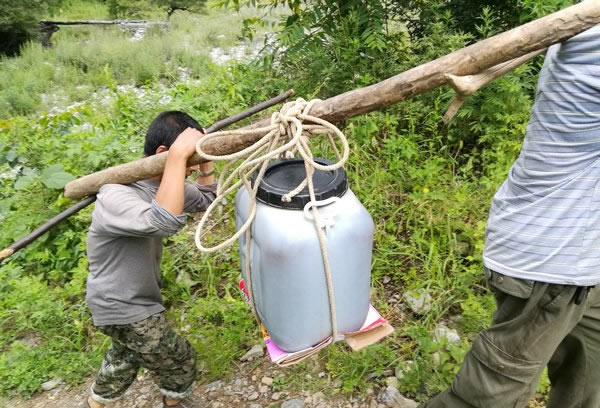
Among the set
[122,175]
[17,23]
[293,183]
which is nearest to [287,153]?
[293,183]

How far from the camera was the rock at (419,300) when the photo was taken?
9.11ft

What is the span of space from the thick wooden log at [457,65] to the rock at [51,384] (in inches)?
84.3

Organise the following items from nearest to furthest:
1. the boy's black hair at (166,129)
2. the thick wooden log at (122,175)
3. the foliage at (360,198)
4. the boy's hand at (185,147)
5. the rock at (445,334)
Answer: the boy's hand at (185,147) → the thick wooden log at (122,175) → the boy's black hair at (166,129) → the rock at (445,334) → the foliage at (360,198)

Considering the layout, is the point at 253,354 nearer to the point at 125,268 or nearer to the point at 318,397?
the point at 318,397

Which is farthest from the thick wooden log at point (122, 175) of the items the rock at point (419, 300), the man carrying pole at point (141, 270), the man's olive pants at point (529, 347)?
the rock at point (419, 300)

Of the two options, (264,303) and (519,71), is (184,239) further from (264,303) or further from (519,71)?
(519,71)

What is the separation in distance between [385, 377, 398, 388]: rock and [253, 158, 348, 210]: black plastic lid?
1461 millimetres

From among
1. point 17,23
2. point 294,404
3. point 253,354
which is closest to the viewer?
point 294,404

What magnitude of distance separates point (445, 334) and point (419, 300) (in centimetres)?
29

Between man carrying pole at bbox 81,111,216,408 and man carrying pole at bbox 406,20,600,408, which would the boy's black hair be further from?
man carrying pole at bbox 406,20,600,408

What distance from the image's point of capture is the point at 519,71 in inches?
134

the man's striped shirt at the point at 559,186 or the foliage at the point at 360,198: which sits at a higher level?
the man's striped shirt at the point at 559,186

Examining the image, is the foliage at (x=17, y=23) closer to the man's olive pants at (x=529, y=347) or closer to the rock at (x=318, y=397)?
the rock at (x=318, y=397)

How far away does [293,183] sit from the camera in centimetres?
146
